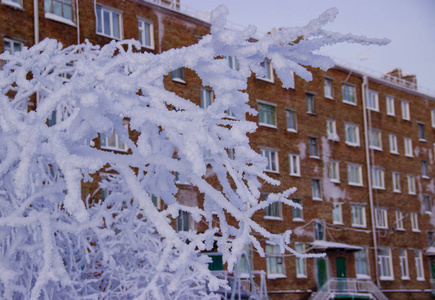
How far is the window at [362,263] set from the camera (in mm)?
38188

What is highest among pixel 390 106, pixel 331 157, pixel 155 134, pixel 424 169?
pixel 390 106

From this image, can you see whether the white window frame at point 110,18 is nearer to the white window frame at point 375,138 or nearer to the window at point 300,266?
the window at point 300,266

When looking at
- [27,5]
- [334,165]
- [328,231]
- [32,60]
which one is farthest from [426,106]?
[32,60]

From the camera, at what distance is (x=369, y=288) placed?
36.5m

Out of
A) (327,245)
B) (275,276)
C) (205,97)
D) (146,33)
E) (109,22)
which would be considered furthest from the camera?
(327,245)

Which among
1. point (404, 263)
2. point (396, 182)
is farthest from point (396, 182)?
point (404, 263)

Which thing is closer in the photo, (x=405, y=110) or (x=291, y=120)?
(x=291, y=120)

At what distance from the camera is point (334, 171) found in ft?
125

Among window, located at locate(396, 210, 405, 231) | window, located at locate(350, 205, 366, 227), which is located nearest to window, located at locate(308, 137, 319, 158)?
window, located at locate(350, 205, 366, 227)

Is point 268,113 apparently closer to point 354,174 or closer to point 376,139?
point 354,174

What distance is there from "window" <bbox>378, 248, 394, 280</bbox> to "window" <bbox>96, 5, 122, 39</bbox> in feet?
66.9

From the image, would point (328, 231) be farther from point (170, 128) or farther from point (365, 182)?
point (170, 128)

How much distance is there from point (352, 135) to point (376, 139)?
2.49 m

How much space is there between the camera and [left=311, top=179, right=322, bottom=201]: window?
36.3 m
